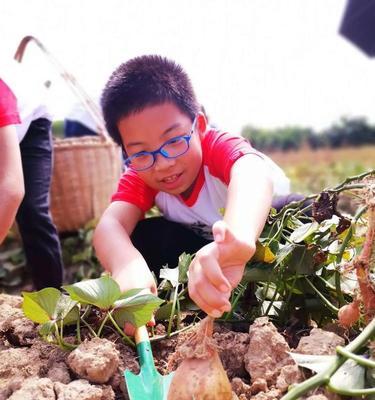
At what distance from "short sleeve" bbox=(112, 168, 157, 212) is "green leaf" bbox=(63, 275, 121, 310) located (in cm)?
54

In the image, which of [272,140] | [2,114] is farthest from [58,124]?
[2,114]

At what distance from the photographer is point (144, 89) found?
121 cm

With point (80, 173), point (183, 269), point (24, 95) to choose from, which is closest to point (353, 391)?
point (183, 269)

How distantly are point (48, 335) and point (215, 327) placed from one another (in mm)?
263

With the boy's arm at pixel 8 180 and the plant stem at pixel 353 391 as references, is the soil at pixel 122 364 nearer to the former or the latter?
the plant stem at pixel 353 391

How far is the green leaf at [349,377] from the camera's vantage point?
606 millimetres

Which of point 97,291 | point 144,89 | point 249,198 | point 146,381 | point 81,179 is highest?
point 144,89

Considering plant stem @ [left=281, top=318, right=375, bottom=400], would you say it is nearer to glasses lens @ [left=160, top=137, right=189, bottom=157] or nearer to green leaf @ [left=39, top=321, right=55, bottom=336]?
green leaf @ [left=39, top=321, right=55, bottom=336]

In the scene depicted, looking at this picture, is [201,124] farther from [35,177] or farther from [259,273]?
[35,177]

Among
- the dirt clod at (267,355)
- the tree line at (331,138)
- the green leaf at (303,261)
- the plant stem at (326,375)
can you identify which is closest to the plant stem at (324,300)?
the green leaf at (303,261)

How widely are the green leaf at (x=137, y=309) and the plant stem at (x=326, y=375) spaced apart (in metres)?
0.28

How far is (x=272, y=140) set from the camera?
1762 centimetres

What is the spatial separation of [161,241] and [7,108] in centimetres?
50

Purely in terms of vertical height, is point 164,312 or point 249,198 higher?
point 249,198
